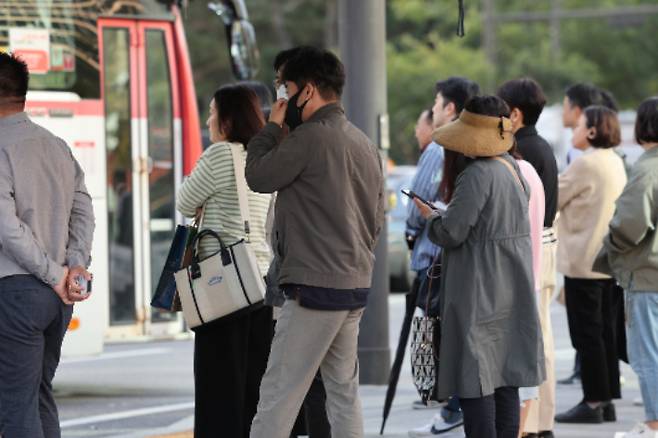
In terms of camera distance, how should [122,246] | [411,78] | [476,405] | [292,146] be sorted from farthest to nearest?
[411,78]
[122,246]
[476,405]
[292,146]

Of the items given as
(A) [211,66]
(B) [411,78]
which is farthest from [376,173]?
(A) [211,66]

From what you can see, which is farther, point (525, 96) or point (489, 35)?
point (489, 35)

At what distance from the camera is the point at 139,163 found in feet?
34.9

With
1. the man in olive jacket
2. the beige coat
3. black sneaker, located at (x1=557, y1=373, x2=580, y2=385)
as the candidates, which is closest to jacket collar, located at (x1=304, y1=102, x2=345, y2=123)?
the man in olive jacket

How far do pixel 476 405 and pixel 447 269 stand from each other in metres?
0.61

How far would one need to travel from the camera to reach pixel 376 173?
624 centimetres

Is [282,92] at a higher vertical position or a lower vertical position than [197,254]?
higher

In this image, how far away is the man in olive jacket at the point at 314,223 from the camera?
602 centimetres

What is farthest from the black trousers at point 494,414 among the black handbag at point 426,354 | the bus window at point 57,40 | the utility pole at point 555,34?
the utility pole at point 555,34

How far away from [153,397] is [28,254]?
16.5 ft

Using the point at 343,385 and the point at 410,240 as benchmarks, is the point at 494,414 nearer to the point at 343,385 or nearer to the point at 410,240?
the point at 343,385

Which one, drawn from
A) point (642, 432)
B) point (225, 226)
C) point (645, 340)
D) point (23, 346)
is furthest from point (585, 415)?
point (23, 346)

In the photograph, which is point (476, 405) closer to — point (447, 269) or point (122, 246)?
point (447, 269)

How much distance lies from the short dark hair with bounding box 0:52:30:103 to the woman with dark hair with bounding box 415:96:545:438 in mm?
1902
